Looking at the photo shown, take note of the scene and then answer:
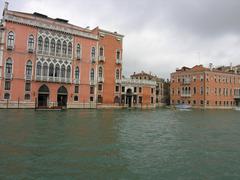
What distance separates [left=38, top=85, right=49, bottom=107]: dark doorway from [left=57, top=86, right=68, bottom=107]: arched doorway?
1655 millimetres

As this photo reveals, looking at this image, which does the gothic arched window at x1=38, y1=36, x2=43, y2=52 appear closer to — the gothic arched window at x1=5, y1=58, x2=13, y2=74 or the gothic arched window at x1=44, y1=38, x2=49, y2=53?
the gothic arched window at x1=44, y1=38, x2=49, y2=53

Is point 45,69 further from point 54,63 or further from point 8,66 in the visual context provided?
point 8,66

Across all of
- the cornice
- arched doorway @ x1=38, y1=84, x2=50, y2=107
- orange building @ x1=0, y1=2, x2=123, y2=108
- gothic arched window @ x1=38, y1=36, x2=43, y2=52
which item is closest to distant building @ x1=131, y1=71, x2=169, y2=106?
orange building @ x1=0, y1=2, x2=123, y2=108

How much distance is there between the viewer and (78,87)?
122 feet

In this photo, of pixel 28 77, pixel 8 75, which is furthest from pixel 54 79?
pixel 8 75

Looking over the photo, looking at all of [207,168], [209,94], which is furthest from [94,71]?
[207,168]

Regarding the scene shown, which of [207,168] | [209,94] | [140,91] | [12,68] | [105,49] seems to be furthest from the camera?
[209,94]

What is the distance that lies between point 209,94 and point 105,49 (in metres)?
24.5

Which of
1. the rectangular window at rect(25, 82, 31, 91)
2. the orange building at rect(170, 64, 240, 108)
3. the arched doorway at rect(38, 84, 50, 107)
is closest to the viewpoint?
the rectangular window at rect(25, 82, 31, 91)

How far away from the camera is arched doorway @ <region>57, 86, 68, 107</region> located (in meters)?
35.6

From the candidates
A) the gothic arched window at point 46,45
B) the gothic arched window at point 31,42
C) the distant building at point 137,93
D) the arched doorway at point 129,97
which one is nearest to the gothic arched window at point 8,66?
the gothic arched window at point 31,42

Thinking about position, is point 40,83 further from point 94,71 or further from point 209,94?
point 209,94

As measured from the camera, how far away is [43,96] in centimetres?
3491

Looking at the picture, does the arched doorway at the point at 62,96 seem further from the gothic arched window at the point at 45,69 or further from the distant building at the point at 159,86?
the distant building at the point at 159,86
